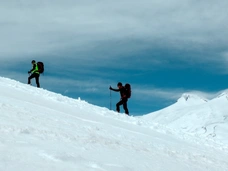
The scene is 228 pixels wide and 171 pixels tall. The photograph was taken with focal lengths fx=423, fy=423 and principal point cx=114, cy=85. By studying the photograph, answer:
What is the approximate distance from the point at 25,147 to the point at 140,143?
4.38 metres

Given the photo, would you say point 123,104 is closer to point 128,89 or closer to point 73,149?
point 128,89

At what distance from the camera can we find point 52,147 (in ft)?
26.5

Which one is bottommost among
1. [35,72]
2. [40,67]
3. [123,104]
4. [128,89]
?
[123,104]

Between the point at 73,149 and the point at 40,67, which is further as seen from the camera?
the point at 40,67

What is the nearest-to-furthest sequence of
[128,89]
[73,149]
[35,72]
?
[73,149] < [128,89] < [35,72]

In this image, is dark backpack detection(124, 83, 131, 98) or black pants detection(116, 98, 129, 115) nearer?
dark backpack detection(124, 83, 131, 98)

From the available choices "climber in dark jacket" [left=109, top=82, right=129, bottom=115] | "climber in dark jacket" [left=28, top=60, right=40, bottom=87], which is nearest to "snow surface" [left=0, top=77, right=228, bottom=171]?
"climber in dark jacket" [left=109, top=82, right=129, bottom=115]

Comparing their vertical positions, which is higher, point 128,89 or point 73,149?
point 128,89

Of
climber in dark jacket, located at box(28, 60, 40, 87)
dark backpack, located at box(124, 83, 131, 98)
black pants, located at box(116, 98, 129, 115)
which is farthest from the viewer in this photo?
climber in dark jacket, located at box(28, 60, 40, 87)

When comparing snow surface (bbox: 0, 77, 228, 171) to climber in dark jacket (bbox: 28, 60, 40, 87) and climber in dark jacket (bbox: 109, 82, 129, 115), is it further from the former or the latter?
climber in dark jacket (bbox: 28, 60, 40, 87)

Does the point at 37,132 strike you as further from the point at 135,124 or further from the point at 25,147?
the point at 135,124

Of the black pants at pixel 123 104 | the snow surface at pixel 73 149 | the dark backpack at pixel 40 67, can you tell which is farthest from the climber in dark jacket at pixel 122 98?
the snow surface at pixel 73 149

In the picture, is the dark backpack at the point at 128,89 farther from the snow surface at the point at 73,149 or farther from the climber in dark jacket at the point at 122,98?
the snow surface at the point at 73,149

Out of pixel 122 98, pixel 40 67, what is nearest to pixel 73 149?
pixel 122 98
